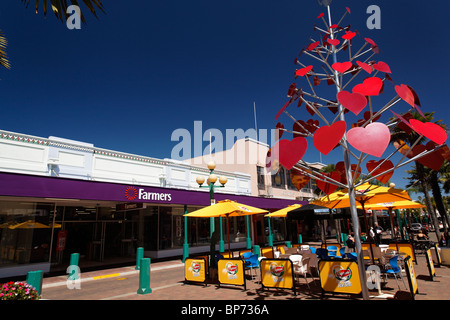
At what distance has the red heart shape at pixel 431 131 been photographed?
3059 mm

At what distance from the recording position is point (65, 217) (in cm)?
1602

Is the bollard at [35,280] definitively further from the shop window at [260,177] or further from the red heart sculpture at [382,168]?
the shop window at [260,177]

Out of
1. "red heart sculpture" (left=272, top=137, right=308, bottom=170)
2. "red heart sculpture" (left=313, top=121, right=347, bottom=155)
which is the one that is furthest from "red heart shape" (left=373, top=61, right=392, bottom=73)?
"red heart sculpture" (left=272, top=137, right=308, bottom=170)

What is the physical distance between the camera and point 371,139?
2967mm

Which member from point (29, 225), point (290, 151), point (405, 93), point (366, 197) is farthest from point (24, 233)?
point (405, 93)

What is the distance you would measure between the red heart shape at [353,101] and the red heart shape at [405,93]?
1.77 feet

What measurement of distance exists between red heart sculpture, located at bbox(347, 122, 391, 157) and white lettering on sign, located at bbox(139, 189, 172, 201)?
42.6 feet

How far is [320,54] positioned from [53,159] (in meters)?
13.8

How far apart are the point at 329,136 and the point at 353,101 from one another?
523 millimetres

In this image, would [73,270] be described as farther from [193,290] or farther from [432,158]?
[432,158]

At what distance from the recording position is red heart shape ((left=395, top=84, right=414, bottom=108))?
3342 millimetres
